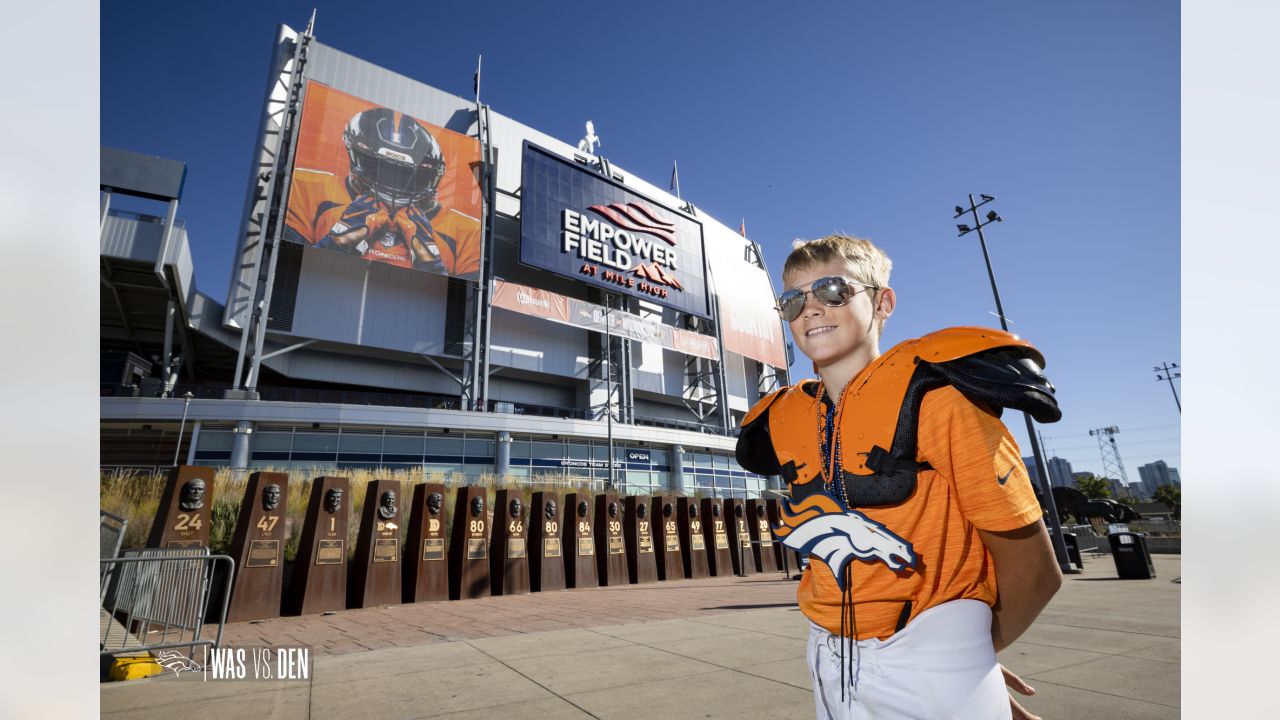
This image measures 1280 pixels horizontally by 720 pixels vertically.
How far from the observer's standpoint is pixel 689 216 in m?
42.7

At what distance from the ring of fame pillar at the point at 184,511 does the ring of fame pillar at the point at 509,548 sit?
4.02 meters

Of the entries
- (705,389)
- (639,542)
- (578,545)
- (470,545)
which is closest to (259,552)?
(470,545)

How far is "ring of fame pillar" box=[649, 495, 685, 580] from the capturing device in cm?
1205

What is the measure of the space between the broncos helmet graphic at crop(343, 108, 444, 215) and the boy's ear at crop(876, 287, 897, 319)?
31.7 metres

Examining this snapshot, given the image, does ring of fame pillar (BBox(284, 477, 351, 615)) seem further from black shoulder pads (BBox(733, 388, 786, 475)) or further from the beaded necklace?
the beaded necklace

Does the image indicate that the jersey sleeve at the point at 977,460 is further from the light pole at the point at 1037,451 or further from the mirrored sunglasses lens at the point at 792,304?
the light pole at the point at 1037,451

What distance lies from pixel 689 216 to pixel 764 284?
1183cm

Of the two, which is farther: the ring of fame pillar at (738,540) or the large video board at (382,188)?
the large video board at (382,188)

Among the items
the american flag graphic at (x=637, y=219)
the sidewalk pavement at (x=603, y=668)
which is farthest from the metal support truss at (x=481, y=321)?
the sidewalk pavement at (x=603, y=668)

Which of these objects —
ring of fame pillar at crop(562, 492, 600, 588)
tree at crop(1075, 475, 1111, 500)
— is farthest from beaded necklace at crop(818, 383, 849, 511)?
tree at crop(1075, 475, 1111, 500)

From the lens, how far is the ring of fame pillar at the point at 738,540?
1358 centimetres

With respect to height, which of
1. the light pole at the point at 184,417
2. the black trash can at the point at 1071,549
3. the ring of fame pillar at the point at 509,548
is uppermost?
the light pole at the point at 184,417
